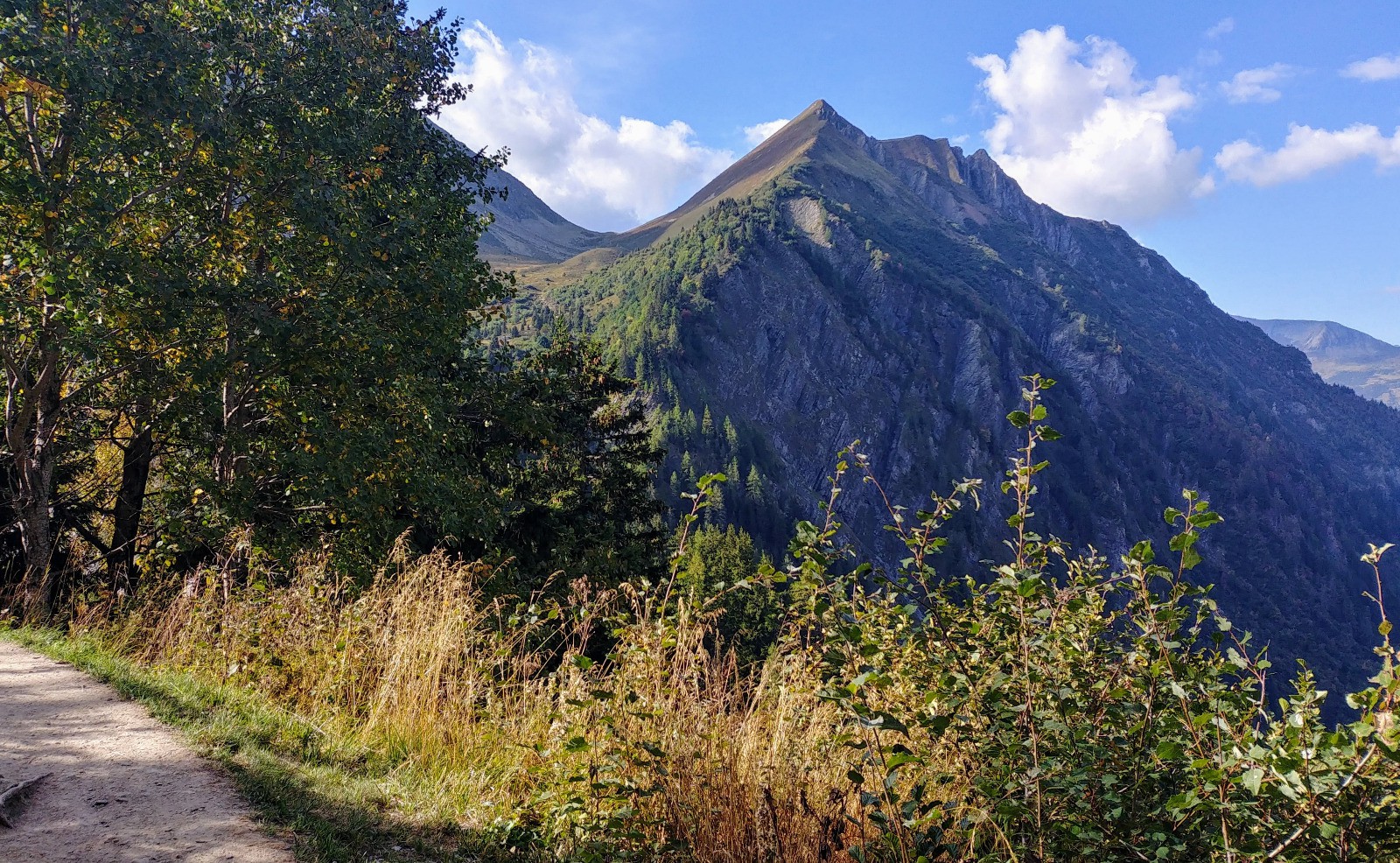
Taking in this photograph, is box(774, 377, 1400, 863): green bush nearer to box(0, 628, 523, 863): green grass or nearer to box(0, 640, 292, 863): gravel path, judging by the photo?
box(0, 628, 523, 863): green grass

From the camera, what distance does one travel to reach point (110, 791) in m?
→ 4.27

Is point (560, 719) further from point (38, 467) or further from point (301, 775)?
point (38, 467)

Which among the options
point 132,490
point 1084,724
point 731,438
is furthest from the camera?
point 731,438

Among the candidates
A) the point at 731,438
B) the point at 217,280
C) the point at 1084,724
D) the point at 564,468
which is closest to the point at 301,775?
the point at 1084,724

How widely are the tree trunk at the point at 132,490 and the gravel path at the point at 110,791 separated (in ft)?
20.6

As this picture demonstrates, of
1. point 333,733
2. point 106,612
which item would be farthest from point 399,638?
point 106,612

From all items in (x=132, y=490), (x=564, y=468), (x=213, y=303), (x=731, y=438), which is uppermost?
(x=731, y=438)

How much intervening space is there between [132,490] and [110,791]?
9398 millimetres

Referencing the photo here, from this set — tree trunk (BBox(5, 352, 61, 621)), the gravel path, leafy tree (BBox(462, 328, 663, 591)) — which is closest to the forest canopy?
tree trunk (BBox(5, 352, 61, 621))

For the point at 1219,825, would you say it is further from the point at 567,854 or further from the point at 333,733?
the point at 333,733

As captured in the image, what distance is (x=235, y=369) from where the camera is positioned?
1086cm

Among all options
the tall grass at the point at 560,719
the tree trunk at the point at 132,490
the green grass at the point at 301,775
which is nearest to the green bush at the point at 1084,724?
the tall grass at the point at 560,719

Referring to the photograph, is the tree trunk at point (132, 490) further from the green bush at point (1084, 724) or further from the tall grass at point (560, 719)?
the green bush at point (1084, 724)

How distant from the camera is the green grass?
4098 mm
